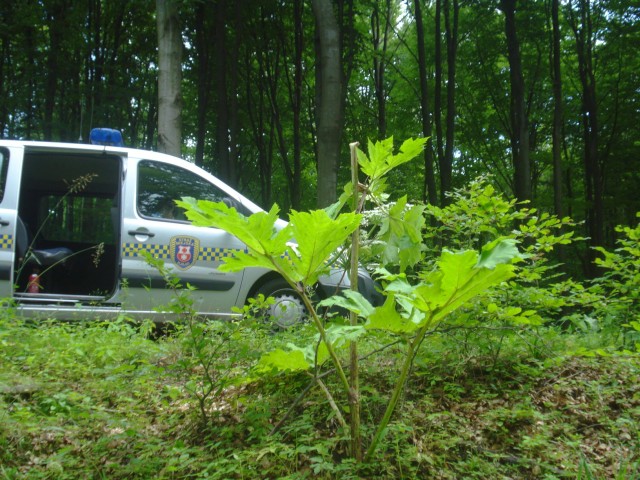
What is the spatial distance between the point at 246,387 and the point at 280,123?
54.8ft

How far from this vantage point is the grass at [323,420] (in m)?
1.88

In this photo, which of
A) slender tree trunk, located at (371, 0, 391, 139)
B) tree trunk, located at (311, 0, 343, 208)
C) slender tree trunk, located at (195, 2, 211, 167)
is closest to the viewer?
tree trunk, located at (311, 0, 343, 208)

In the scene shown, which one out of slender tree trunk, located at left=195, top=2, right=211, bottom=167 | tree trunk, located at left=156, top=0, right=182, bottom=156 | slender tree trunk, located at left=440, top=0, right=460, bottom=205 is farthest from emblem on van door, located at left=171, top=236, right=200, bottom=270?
slender tree trunk, located at left=195, top=2, right=211, bottom=167

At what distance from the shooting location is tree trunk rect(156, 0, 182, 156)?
878cm

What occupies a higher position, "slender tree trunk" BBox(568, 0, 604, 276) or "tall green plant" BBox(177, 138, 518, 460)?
"slender tree trunk" BBox(568, 0, 604, 276)

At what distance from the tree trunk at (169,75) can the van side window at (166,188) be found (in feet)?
11.7

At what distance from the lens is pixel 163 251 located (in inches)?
197

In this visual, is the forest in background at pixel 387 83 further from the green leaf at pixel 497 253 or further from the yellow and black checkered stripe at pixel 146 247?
the green leaf at pixel 497 253

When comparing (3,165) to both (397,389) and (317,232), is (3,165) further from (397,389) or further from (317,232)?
(397,389)

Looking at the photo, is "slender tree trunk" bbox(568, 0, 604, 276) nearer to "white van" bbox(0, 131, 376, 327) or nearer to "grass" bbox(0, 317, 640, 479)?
"white van" bbox(0, 131, 376, 327)

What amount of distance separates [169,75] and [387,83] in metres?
12.9

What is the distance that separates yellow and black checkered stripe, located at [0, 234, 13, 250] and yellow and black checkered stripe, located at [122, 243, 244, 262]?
997 mm

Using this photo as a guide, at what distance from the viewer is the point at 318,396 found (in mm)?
2383

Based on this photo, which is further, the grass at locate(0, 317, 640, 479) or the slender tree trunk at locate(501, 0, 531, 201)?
the slender tree trunk at locate(501, 0, 531, 201)
